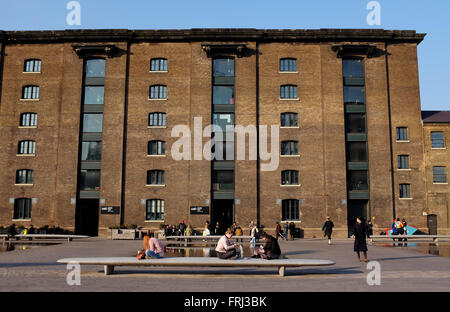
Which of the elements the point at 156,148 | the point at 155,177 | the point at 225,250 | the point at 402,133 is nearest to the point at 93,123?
→ the point at 156,148

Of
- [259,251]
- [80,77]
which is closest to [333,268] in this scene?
[259,251]

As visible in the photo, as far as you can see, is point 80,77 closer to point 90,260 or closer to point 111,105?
point 111,105

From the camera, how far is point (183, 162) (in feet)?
109

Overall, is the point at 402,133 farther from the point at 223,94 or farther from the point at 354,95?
the point at 223,94

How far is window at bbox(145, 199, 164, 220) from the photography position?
32906 mm

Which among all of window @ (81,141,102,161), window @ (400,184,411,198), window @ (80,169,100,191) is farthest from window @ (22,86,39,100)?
window @ (400,184,411,198)

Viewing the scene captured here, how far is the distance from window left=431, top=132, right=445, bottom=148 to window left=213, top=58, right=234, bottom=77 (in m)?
18.2

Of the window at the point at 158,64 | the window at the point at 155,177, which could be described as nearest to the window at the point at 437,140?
the window at the point at 155,177

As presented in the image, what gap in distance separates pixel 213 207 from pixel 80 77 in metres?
16.2

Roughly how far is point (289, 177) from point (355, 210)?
622cm

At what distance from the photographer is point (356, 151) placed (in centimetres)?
3384

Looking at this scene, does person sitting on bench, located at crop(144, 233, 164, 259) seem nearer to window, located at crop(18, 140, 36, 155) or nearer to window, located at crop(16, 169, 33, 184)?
window, located at crop(16, 169, 33, 184)

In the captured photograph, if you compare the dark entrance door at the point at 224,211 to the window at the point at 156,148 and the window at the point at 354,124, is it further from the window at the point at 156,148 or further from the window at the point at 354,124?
the window at the point at 354,124

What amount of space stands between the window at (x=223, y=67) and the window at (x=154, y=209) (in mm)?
12112
